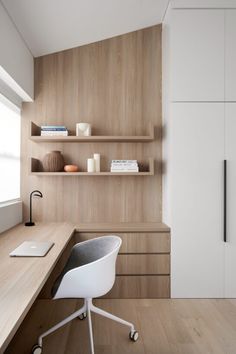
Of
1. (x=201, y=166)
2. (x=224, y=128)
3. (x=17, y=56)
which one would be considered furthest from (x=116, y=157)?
(x=17, y=56)

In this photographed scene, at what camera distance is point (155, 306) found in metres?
2.57

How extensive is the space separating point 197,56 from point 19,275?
2472 millimetres

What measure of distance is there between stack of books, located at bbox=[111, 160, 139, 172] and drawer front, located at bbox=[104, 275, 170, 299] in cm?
107

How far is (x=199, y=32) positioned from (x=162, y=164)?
4.47ft

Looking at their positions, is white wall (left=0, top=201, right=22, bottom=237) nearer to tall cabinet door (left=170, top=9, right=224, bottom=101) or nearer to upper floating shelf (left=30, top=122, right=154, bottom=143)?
upper floating shelf (left=30, top=122, right=154, bottom=143)

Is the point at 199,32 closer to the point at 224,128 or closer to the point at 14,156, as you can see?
the point at 224,128

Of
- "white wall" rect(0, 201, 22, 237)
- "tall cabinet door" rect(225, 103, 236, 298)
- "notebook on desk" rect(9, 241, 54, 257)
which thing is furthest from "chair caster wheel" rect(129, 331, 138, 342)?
"white wall" rect(0, 201, 22, 237)

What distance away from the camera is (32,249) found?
187 cm

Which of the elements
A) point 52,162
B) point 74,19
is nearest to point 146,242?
point 52,162

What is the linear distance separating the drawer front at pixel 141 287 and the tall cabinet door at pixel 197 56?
5.82 feet

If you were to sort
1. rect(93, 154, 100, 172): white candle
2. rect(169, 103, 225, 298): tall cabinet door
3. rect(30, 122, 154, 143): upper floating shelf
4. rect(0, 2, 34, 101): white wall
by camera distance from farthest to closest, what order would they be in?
rect(93, 154, 100, 172): white candle < rect(30, 122, 154, 143): upper floating shelf < rect(169, 103, 225, 298): tall cabinet door < rect(0, 2, 34, 101): white wall

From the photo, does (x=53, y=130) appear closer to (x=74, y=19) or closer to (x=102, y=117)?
(x=102, y=117)

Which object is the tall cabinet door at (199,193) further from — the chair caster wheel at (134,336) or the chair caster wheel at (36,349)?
the chair caster wheel at (36,349)

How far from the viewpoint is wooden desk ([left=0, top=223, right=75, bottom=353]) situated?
100 cm
